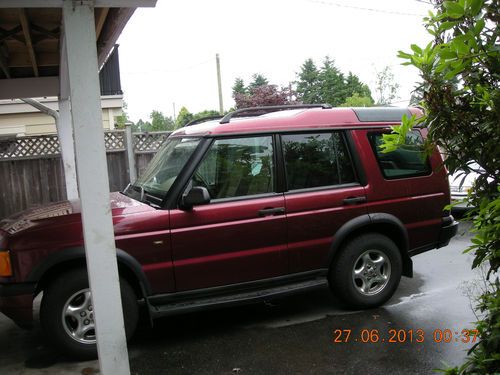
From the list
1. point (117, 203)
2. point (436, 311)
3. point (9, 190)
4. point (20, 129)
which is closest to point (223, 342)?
point (117, 203)

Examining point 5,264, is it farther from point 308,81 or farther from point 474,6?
point 308,81

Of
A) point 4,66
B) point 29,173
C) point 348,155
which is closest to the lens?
point 348,155

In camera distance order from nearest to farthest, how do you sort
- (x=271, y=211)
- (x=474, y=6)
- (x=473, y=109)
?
(x=474, y=6), (x=473, y=109), (x=271, y=211)

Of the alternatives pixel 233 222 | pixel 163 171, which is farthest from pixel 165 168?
pixel 233 222

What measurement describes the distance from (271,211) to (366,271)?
127 cm

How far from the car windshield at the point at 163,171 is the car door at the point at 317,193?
0.98m

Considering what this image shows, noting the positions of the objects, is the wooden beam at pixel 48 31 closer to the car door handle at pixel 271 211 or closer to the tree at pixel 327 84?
the car door handle at pixel 271 211

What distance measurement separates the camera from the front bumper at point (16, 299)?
145 inches

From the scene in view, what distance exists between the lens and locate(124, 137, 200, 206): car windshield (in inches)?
170

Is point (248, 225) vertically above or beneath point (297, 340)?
above

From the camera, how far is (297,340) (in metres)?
4.17

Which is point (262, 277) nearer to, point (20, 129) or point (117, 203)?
point (117, 203)

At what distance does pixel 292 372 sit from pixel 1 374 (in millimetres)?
2379

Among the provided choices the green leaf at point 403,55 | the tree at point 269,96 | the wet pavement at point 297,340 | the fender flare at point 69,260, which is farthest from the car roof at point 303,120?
the tree at point 269,96
